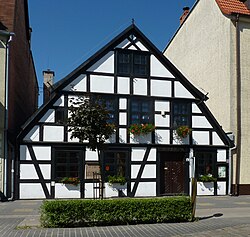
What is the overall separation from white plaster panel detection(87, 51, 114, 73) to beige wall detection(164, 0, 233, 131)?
6.34 metres

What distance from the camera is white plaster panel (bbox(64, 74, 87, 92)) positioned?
61.4 feet

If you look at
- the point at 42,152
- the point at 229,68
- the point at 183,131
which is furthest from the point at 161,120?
the point at 42,152

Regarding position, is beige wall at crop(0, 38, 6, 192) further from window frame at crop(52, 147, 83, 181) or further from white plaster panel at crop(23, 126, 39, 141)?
window frame at crop(52, 147, 83, 181)

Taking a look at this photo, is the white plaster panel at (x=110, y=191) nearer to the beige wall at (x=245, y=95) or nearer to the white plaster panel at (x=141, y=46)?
the beige wall at (x=245, y=95)

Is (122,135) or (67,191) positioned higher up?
(122,135)

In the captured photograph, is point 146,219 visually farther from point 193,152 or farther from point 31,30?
point 31,30

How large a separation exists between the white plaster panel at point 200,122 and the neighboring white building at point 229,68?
114 cm

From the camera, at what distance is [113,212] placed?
10602 mm

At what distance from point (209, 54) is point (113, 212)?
14674 mm

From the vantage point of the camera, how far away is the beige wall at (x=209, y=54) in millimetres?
21016

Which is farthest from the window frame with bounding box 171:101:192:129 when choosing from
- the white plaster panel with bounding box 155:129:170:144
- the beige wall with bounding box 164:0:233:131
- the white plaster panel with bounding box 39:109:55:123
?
the white plaster panel with bounding box 39:109:55:123

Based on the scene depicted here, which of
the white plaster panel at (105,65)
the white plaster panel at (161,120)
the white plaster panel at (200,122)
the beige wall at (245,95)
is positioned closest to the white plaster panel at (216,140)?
the white plaster panel at (200,122)

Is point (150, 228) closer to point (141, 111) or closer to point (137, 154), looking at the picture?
point (137, 154)

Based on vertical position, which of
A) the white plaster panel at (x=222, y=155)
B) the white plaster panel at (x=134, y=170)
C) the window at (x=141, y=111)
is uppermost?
the window at (x=141, y=111)
